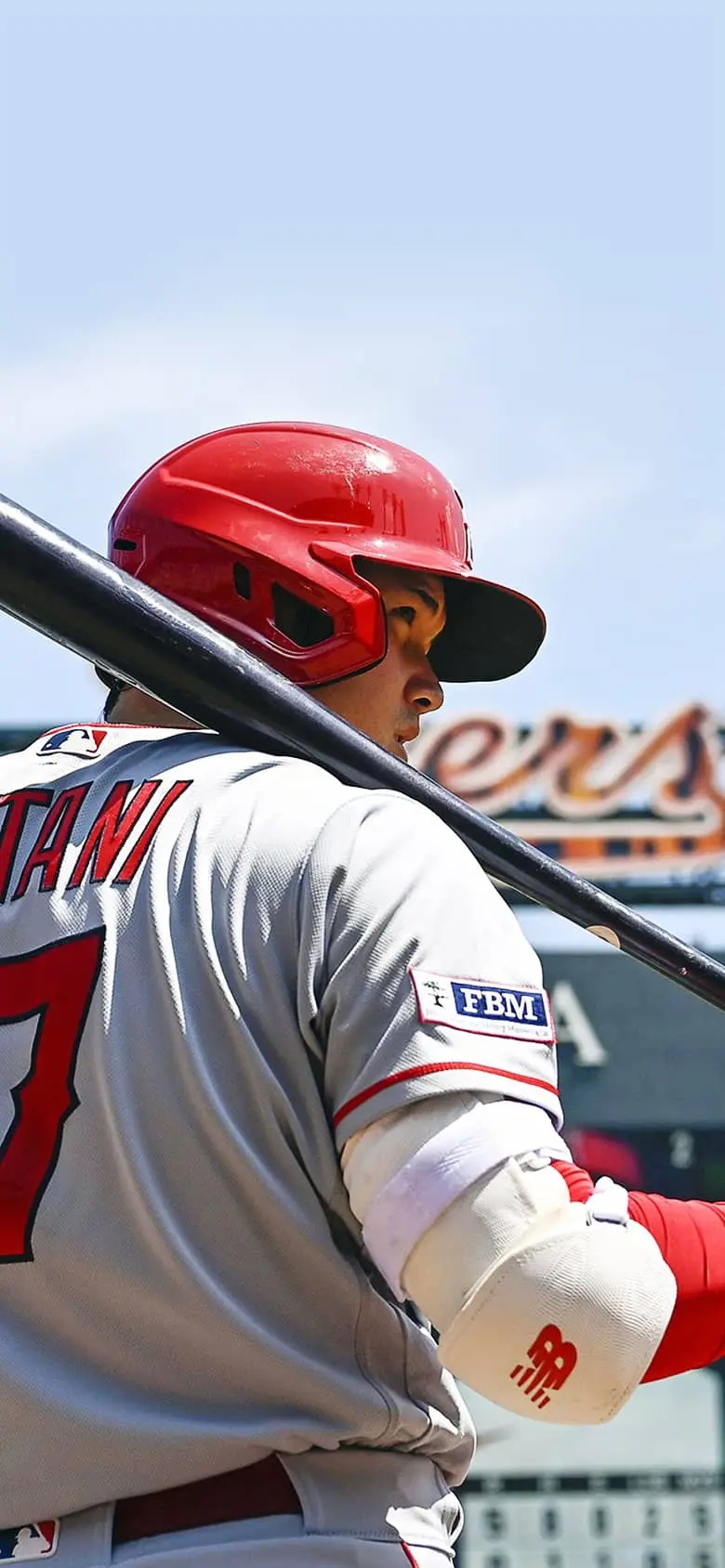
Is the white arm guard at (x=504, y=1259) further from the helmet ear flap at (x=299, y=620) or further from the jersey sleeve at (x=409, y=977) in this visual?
the helmet ear flap at (x=299, y=620)

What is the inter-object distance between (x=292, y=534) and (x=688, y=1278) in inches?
44.5

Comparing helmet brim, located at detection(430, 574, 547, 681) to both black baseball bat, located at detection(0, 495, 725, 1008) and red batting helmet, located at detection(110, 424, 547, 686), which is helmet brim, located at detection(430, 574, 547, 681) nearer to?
red batting helmet, located at detection(110, 424, 547, 686)

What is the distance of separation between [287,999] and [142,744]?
18.6 inches

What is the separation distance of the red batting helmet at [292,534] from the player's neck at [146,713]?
130 mm

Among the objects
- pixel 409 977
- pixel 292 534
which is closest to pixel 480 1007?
pixel 409 977

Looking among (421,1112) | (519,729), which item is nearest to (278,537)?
(421,1112)

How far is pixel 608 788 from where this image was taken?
86.1 feet

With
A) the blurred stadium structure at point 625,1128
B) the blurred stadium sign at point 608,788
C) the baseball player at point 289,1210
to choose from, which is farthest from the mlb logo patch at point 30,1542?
the blurred stadium sign at point 608,788

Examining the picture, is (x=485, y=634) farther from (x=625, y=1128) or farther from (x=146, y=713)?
(x=625, y=1128)

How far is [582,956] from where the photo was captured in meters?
23.2

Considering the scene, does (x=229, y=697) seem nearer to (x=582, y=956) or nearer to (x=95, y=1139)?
(x=95, y=1139)

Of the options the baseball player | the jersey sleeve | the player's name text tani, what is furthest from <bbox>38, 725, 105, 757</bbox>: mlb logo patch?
the jersey sleeve

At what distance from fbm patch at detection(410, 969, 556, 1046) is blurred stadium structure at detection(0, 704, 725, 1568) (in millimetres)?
18879

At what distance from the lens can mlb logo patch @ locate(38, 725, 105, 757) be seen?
→ 2578 millimetres
